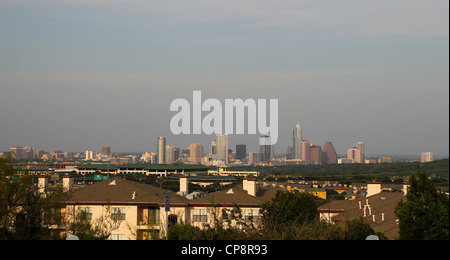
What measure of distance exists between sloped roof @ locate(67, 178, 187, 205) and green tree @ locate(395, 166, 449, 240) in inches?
790

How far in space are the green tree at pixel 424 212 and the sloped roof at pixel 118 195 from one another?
20.1 m

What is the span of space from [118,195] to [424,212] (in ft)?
80.0

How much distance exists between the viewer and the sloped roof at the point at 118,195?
3756 centimetres

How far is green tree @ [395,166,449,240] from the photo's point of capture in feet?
58.0

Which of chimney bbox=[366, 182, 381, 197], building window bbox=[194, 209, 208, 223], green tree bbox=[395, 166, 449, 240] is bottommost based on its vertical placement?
building window bbox=[194, 209, 208, 223]

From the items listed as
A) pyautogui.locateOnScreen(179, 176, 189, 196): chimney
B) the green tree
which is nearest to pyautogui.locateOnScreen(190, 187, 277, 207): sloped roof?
pyautogui.locateOnScreen(179, 176, 189, 196): chimney

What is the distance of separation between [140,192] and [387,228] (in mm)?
17328

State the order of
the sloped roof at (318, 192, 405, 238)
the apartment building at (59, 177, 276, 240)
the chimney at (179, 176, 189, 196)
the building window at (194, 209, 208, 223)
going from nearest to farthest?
the sloped roof at (318, 192, 405, 238) → the apartment building at (59, 177, 276, 240) → the building window at (194, 209, 208, 223) → the chimney at (179, 176, 189, 196)

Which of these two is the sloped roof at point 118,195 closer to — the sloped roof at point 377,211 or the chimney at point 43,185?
the chimney at point 43,185

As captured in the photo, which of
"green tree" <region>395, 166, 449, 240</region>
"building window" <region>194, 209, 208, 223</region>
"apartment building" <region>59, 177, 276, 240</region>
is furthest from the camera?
"building window" <region>194, 209, 208, 223</region>

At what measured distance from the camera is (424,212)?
18.2 m

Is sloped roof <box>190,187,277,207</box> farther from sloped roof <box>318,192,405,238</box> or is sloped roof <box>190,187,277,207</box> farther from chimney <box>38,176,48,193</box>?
chimney <box>38,176,48,193</box>
